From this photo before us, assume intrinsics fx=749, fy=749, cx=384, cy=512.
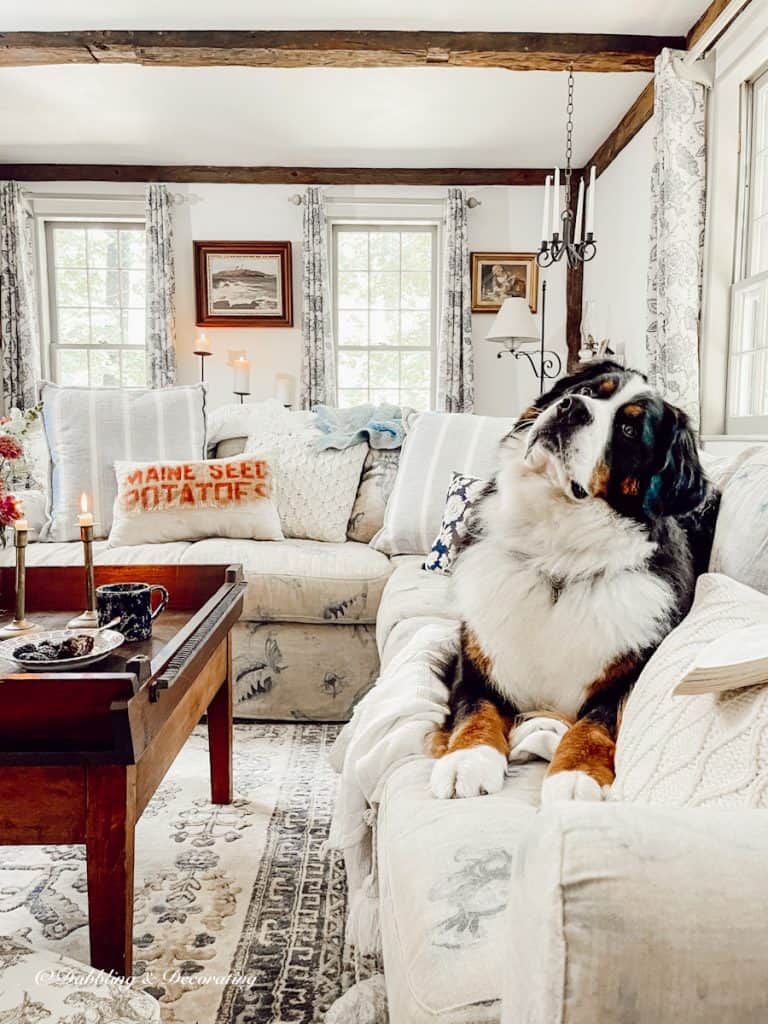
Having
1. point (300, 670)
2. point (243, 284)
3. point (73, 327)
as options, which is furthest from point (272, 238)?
point (300, 670)

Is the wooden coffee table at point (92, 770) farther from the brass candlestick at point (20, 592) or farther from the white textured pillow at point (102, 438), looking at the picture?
the white textured pillow at point (102, 438)

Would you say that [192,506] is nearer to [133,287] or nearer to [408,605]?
[408,605]

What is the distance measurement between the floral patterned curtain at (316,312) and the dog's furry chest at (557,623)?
5.02 meters

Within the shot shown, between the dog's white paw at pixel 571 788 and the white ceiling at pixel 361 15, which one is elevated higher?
the white ceiling at pixel 361 15

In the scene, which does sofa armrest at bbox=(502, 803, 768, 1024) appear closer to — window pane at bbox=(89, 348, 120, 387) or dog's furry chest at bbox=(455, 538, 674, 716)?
dog's furry chest at bbox=(455, 538, 674, 716)

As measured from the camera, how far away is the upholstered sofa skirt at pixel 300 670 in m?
2.48

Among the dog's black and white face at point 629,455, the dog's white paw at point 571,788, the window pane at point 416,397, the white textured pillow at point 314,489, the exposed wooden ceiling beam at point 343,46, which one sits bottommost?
the dog's white paw at point 571,788

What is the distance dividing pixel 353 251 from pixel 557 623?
583 centimetres

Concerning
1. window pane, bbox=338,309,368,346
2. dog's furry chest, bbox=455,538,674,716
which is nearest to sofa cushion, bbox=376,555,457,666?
dog's furry chest, bbox=455,538,674,716

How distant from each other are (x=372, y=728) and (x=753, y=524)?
0.68 m

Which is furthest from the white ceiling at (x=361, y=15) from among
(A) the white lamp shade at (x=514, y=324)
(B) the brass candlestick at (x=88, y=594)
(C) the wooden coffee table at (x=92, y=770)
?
(C) the wooden coffee table at (x=92, y=770)

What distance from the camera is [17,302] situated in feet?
20.3

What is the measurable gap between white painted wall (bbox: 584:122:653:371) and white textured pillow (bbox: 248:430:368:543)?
96.4 inches

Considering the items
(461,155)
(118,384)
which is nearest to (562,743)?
(461,155)
